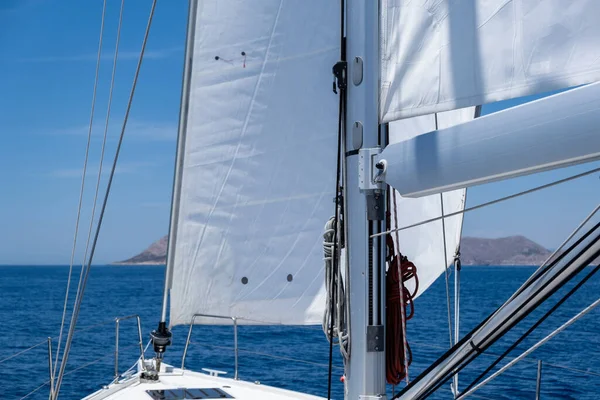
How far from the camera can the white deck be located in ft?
18.5

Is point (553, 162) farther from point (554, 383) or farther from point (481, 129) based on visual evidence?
point (554, 383)

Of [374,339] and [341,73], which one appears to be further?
[341,73]

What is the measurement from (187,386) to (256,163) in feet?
6.07

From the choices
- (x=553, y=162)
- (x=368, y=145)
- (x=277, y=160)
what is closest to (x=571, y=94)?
(x=553, y=162)

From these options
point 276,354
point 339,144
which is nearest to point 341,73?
point 339,144

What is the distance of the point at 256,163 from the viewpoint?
5809mm

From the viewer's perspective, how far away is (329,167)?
5695 millimetres

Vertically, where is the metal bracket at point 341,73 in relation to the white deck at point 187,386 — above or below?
above

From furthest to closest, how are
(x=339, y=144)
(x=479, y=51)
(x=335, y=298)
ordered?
(x=335, y=298), (x=339, y=144), (x=479, y=51)

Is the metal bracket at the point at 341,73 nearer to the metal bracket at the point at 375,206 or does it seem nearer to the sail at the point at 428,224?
the metal bracket at the point at 375,206

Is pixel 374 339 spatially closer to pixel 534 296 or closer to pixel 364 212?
pixel 364 212

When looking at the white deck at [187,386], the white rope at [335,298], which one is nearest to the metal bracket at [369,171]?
the white rope at [335,298]

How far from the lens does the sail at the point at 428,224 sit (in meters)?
5.36

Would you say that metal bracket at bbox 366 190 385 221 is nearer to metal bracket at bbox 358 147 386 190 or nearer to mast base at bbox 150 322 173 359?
metal bracket at bbox 358 147 386 190
